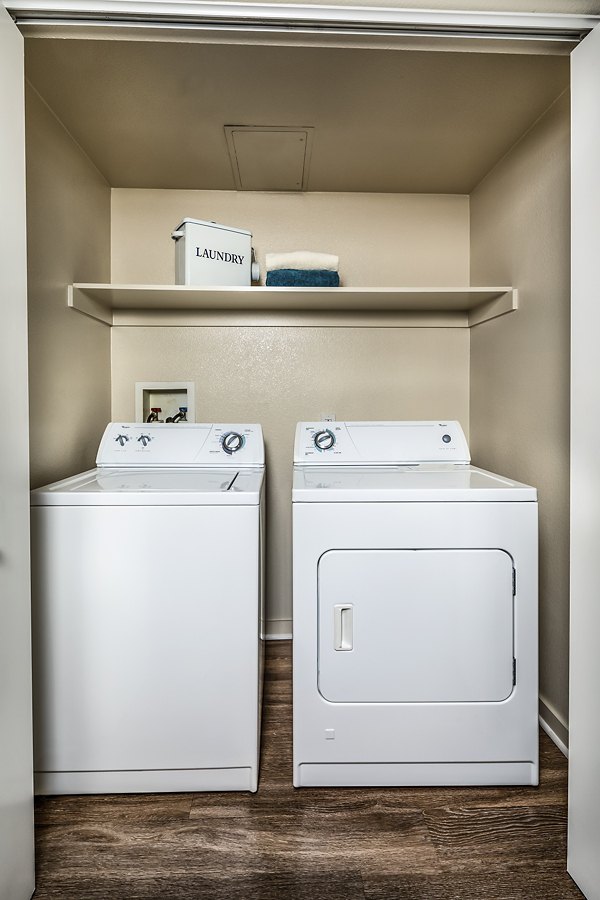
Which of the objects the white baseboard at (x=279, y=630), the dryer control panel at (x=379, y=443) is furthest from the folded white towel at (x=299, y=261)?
the white baseboard at (x=279, y=630)

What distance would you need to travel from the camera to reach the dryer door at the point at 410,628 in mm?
1673

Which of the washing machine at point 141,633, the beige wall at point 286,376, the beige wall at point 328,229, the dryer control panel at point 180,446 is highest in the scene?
the beige wall at point 328,229

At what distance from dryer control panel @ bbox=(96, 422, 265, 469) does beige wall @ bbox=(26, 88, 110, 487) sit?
16 centimetres

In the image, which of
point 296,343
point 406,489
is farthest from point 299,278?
point 406,489

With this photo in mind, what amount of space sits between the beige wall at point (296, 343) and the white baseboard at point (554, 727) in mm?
1220

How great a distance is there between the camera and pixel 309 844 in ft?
4.87

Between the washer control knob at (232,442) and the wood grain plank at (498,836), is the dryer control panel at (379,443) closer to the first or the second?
the washer control knob at (232,442)

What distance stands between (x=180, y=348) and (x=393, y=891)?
221 cm

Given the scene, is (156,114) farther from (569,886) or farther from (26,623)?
(569,886)

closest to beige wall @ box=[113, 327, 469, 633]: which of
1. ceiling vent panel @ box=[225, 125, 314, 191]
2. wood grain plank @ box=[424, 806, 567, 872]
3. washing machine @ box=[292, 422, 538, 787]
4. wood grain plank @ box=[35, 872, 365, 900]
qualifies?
ceiling vent panel @ box=[225, 125, 314, 191]

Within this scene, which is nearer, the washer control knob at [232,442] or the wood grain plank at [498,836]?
the wood grain plank at [498,836]

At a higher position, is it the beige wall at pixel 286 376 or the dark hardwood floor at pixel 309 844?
A: the beige wall at pixel 286 376

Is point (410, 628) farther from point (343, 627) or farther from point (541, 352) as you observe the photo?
point (541, 352)

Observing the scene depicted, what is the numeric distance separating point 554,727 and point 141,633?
142 centimetres
